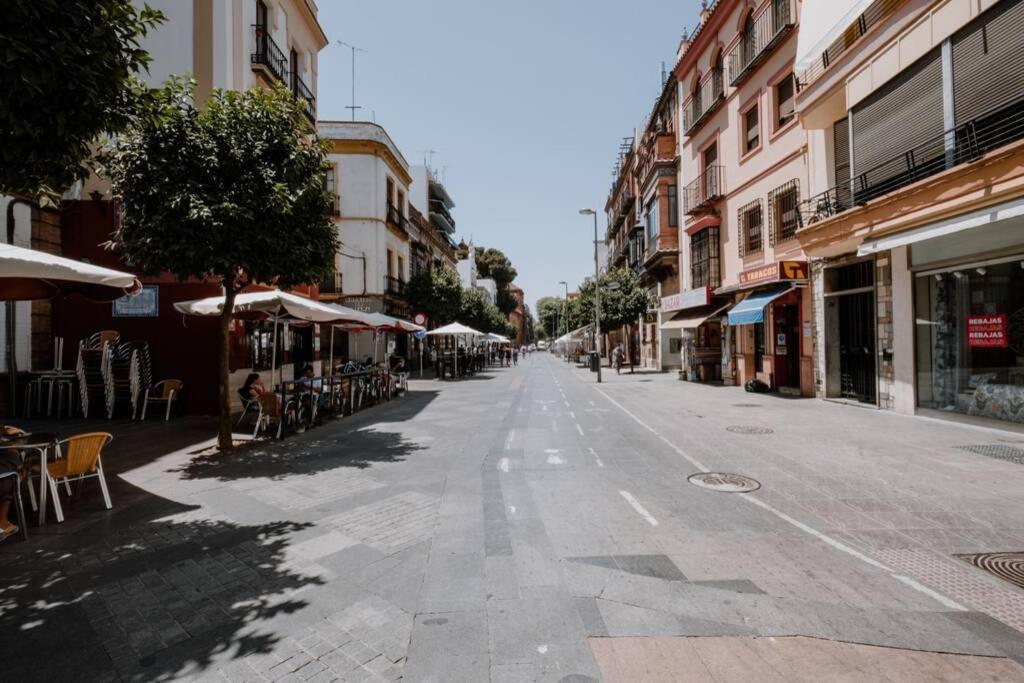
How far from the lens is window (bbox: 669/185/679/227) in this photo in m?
26.7

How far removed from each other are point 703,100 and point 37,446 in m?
24.5

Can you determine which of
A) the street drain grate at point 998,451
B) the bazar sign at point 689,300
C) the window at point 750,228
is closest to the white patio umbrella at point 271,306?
the street drain grate at point 998,451

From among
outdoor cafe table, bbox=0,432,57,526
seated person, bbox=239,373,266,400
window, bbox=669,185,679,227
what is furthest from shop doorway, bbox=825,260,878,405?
outdoor cafe table, bbox=0,432,57,526

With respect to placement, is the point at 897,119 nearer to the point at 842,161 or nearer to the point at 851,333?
the point at 842,161

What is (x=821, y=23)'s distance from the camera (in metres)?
12.9

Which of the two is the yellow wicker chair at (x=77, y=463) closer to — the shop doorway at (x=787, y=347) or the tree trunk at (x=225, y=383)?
the tree trunk at (x=225, y=383)

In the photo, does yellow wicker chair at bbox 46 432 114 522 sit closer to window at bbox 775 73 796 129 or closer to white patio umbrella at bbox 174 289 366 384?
white patio umbrella at bbox 174 289 366 384

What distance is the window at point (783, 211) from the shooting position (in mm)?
15859

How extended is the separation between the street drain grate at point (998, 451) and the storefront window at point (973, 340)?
166 cm

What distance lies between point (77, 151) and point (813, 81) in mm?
15686

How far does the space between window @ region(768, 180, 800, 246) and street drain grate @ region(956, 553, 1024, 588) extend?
13.5 metres

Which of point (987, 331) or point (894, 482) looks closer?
point (894, 482)

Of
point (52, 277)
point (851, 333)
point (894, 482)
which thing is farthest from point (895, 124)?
point (52, 277)

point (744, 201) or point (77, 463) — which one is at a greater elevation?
point (744, 201)
